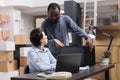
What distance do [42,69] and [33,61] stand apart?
12 cm

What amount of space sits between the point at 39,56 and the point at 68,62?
39cm

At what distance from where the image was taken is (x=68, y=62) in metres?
2.06

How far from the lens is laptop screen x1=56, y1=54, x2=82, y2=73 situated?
6.61 feet

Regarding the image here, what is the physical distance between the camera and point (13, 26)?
7.60 metres

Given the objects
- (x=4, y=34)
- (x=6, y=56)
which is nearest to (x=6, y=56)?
(x=6, y=56)

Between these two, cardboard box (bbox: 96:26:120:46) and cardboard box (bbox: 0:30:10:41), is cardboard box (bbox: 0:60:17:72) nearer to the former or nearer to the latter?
cardboard box (bbox: 0:30:10:41)

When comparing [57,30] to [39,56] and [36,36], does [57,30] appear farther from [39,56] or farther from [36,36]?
[39,56]

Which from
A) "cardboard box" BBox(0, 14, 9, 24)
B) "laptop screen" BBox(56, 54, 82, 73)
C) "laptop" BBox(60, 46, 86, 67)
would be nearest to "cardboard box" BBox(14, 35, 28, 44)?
"cardboard box" BBox(0, 14, 9, 24)

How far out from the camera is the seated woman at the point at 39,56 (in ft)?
7.22

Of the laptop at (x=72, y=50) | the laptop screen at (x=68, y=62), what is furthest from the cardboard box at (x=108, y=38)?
the laptop screen at (x=68, y=62)

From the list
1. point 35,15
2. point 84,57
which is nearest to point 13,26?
point 35,15

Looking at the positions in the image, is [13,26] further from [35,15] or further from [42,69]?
[42,69]

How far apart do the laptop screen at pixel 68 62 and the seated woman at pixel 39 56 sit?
0.21m

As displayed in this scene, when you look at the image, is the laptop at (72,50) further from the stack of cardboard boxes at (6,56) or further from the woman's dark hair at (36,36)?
the stack of cardboard boxes at (6,56)
